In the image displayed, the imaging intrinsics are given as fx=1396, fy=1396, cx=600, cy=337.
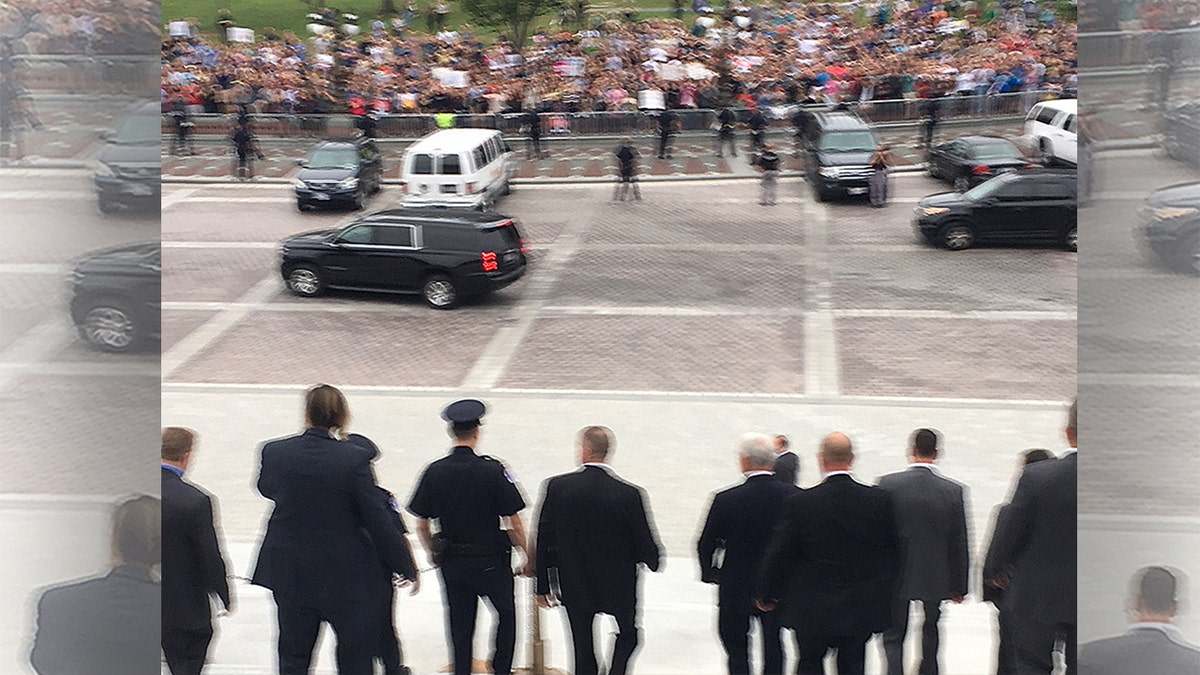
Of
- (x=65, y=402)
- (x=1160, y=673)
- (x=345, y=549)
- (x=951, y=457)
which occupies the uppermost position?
(x=65, y=402)

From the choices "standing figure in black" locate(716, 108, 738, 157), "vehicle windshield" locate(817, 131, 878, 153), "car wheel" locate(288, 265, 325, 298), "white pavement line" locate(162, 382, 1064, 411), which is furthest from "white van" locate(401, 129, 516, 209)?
"white pavement line" locate(162, 382, 1064, 411)

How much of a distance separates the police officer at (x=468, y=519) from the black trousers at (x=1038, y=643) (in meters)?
2.20

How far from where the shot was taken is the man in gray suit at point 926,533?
620 cm

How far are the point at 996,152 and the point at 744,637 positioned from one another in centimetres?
1785

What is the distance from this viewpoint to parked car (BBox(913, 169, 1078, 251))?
19828 millimetres

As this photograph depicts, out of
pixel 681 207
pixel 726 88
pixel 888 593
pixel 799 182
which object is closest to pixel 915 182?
pixel 799 182

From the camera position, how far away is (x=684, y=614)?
8.10 meters

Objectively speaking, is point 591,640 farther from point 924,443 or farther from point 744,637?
point 924,443

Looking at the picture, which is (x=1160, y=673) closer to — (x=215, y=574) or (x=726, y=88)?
(x=215, y=574)

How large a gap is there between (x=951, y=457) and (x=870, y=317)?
→ 17.0ft

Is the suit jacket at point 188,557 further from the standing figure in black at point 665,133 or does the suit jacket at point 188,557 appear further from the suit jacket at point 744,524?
the standing figure in black at point 665,133

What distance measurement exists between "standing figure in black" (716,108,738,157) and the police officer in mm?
21910

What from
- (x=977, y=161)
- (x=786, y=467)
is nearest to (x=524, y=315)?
(x=977, y=161)

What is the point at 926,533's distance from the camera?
625cm
